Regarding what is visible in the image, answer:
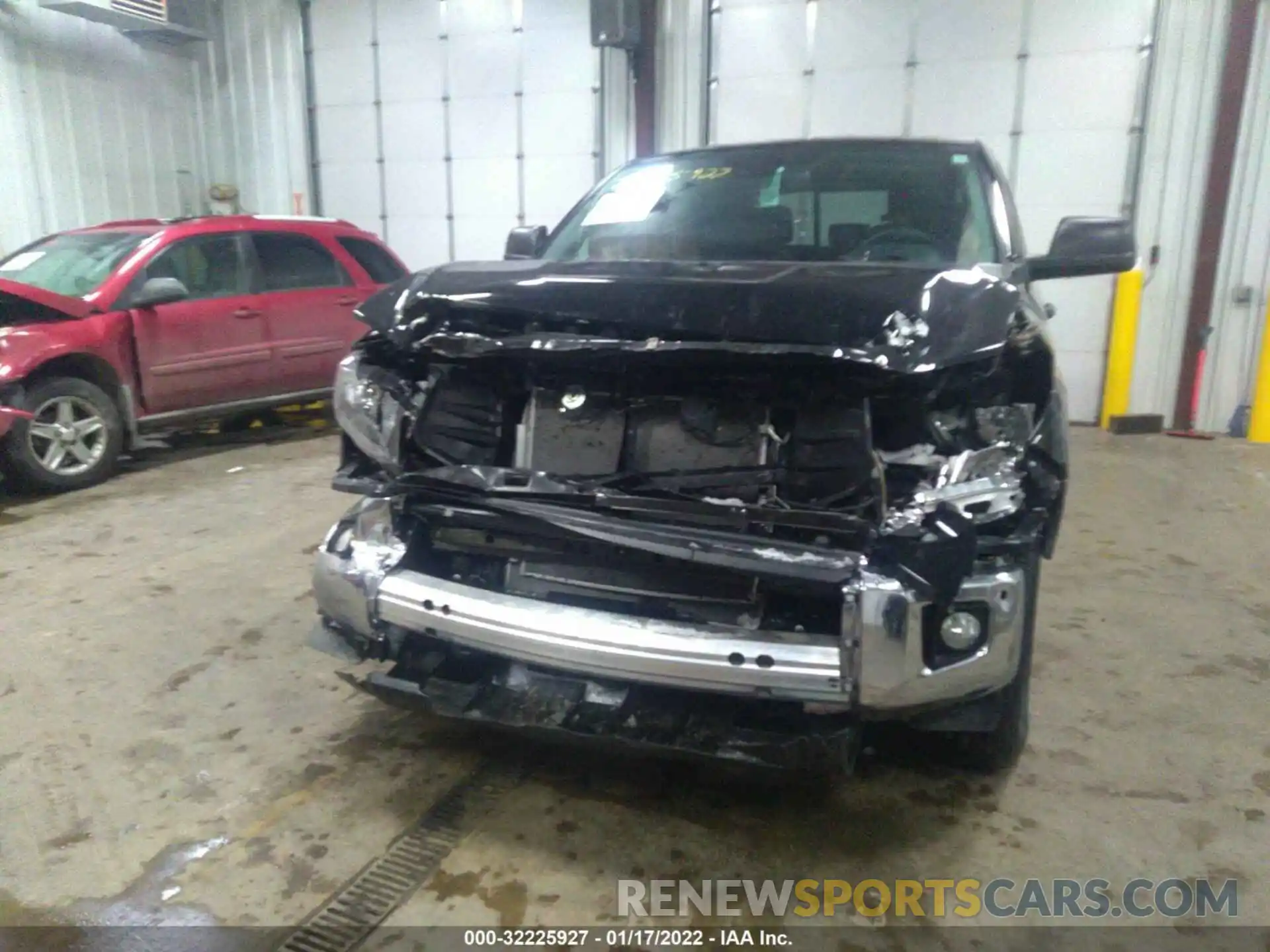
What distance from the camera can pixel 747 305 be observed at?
74.1 inches

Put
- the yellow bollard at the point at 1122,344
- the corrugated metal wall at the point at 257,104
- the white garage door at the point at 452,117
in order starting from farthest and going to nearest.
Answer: the corrugated metal wall at the point at 257,104 < the white garage door at the point at 452,117 < the yellow bollard at the point at 1122,344

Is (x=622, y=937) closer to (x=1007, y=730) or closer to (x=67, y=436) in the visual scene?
(x=1007, y=730)

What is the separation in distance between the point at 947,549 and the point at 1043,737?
110cm

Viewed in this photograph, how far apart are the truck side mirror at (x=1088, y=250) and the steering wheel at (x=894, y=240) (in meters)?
0.34

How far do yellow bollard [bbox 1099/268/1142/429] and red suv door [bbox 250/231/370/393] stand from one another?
5.60m

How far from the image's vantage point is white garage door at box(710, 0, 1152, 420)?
645 centimetres

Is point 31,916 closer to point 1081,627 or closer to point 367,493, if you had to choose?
point 367,493

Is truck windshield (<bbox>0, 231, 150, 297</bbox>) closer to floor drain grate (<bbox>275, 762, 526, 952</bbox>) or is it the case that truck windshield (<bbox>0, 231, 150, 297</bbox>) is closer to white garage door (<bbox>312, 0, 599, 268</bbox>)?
white garage door (<bbox>312, 0, 599, 268</bbox>)

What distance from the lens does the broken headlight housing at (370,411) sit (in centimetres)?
217

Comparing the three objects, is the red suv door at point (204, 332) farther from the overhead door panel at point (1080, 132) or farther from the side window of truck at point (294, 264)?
the overhead door panel at point (1080, 132)

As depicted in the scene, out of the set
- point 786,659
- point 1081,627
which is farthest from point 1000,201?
point 786,659

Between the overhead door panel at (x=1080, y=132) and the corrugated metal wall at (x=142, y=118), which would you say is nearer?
the overhead door panel at (x=1080, y=132)

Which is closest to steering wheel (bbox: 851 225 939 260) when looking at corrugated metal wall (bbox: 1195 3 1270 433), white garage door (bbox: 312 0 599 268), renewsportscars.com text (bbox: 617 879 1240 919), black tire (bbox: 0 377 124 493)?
renewsportscars.com text (bbox: 617 879 1240 919)

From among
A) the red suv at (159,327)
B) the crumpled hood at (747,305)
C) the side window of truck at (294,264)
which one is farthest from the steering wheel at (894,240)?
the side window of truck at (294,264)
